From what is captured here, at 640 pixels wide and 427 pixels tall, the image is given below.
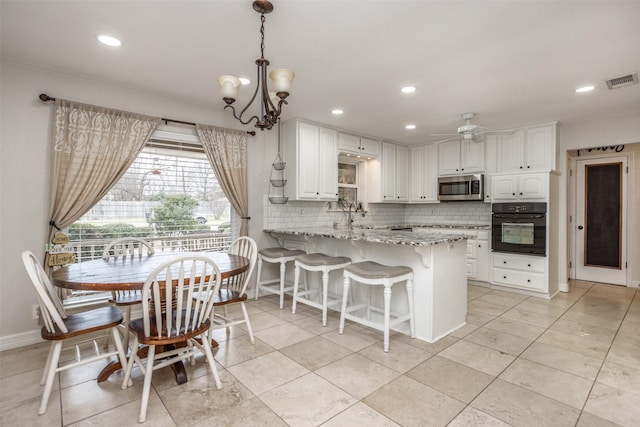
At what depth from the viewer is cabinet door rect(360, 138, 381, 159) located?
524cm

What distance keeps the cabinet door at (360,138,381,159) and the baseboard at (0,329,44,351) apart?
4533mm

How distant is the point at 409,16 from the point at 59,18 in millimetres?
2308

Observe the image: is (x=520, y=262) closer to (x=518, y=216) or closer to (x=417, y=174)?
(x=518, y=216)

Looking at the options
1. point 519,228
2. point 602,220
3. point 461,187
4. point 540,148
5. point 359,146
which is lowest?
point 519,228

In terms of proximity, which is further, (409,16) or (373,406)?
(409,16)

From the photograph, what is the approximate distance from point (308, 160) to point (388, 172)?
73.1 inches

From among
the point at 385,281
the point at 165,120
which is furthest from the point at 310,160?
the point at 385,281

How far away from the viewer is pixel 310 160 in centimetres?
448

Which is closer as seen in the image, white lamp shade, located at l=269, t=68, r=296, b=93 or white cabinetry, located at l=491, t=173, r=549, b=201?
white lamp shade, located at l=269, t=68, r=296, b=93

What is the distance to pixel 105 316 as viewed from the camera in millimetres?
2156

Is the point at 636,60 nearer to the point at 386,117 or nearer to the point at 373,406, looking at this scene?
the point at 386,117

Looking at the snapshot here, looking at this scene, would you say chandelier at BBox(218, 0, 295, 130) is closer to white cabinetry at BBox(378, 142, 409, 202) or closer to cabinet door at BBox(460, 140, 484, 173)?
white cabinetry at BBox(378, 142, 409, 202)

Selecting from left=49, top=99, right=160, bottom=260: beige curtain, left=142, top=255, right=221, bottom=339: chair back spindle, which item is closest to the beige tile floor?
left=142, top=255, right=221, bottom=339: chair back spindle

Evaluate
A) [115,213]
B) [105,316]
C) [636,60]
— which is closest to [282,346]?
[105,316]
